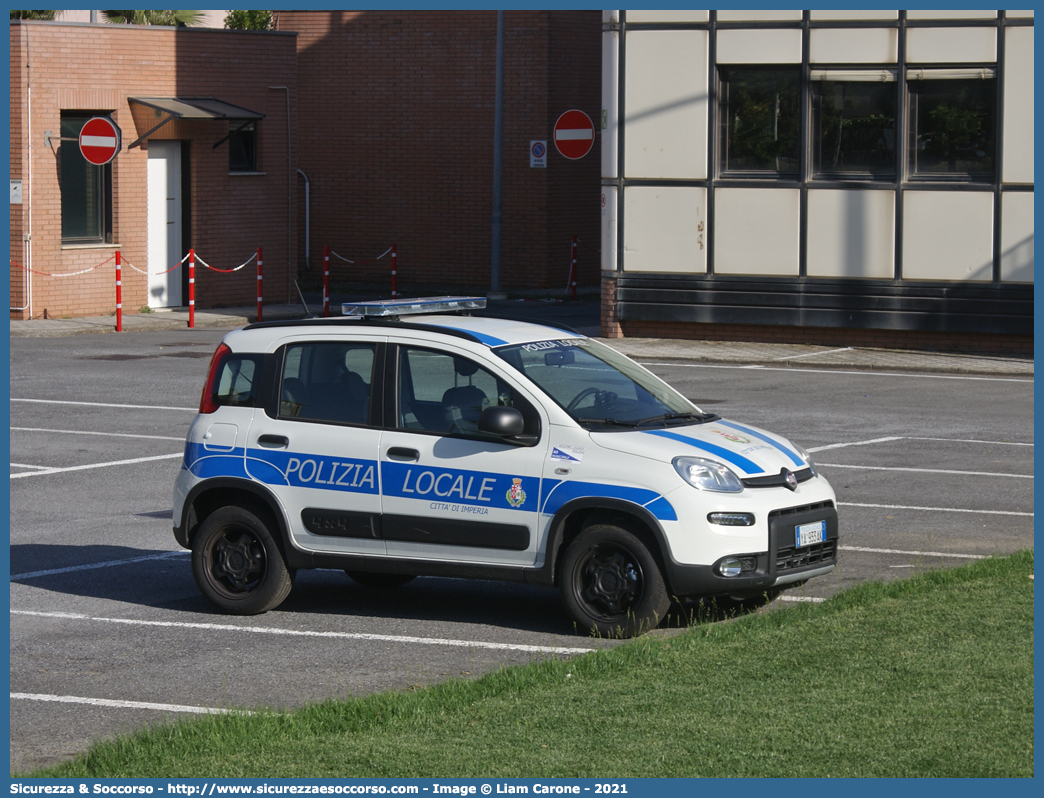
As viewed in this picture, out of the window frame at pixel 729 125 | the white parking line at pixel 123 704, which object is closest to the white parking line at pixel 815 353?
the window frame at pixel 729 125

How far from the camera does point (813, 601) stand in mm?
A: 9016

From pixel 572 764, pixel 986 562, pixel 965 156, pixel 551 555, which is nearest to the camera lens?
pixel 572 764

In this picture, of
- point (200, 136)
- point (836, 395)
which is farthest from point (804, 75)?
point (200, 136)

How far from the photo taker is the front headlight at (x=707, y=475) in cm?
820

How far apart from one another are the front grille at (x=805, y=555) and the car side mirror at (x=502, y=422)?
1.51 metres

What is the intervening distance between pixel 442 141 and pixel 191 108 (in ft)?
27.1

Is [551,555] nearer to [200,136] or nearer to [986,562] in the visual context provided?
[986,562]

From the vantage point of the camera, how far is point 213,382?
9.41 m

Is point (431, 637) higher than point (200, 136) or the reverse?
the reverse

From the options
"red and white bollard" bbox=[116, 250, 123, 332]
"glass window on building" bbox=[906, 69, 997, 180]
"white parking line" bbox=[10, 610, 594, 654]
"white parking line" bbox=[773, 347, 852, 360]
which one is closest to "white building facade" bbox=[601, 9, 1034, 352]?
"glass window on building" bbox=[906, 69, 997, 180]

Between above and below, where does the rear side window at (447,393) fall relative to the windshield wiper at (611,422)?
above

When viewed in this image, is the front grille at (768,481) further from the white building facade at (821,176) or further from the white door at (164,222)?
the white door at (164,222)

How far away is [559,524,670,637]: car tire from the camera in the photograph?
8.22m

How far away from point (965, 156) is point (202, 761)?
61.3 ft
